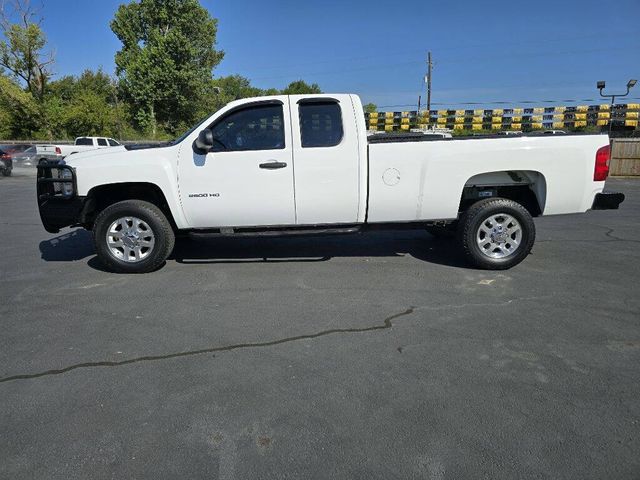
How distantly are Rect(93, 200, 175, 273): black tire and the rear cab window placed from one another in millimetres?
1921

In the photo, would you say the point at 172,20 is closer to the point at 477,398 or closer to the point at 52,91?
the point at 52,91

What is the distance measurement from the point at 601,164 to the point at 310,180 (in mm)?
3373

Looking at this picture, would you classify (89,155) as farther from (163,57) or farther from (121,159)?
(163,57)

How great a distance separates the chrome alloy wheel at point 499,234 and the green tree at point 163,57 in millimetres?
42791

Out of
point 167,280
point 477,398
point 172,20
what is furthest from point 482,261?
point 172,20

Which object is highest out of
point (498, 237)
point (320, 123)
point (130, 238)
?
point (320, 123)

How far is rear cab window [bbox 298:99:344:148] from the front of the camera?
5.18 m

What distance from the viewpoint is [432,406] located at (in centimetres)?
272

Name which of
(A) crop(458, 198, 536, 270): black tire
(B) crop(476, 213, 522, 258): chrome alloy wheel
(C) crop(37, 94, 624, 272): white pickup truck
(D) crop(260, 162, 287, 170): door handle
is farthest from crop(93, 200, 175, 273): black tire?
(B) crop(476, 213, 522, 258): chrome alloy wheel

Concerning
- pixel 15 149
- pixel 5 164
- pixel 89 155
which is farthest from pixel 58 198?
pixel 15 149

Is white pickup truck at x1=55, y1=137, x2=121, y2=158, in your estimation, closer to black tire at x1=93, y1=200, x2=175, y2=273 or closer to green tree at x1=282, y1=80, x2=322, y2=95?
black tire at x1=93, y1=200, x2=175, y2=273

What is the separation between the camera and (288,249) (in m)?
6.46

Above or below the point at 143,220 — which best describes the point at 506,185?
above

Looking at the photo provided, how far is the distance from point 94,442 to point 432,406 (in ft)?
6.35
